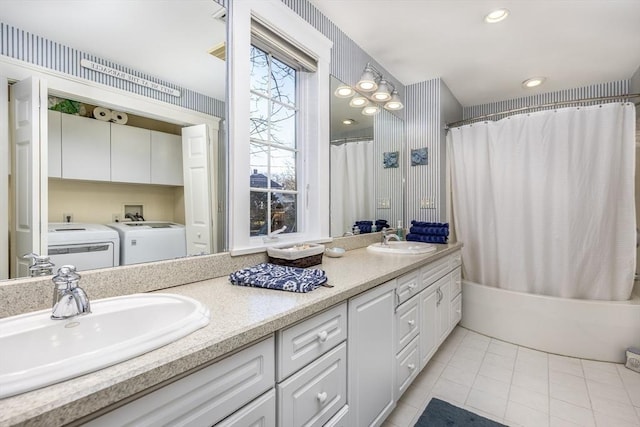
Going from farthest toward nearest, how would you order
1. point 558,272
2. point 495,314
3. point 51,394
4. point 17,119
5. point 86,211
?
1. point 495,314
2. point 558,272
3. point 86,211
4. point 17,119
5. point 51,394

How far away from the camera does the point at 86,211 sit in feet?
3.09

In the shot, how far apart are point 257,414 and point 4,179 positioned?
3.07 ft

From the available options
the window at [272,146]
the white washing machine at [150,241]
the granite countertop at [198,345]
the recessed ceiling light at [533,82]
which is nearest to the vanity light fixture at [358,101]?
the window at [272,146]

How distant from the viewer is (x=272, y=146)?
1.66 m

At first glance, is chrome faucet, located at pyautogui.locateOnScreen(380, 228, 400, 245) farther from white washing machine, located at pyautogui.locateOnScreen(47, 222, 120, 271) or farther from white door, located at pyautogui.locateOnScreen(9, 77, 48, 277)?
white door, located at pyautogui.locateOnScreen(9, 77, 48, 277)

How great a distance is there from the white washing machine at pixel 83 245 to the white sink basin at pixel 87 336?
158mm

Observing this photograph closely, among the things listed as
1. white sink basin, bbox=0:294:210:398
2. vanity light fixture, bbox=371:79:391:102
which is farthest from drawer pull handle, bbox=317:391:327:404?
vanity light fixture, bbox=371:79:391:102

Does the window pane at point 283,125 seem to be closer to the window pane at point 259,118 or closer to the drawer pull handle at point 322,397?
the window pane at point 259,118

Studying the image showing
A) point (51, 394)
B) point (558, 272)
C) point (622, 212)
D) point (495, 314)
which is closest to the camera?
point (51, 394)

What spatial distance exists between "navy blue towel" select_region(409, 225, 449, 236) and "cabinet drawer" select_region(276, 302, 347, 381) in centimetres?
163

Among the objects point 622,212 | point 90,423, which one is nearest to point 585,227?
point 622,212

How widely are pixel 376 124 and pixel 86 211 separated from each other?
221 cm

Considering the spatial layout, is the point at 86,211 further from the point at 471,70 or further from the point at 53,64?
the point at 471,70

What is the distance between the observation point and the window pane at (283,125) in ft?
5.51
